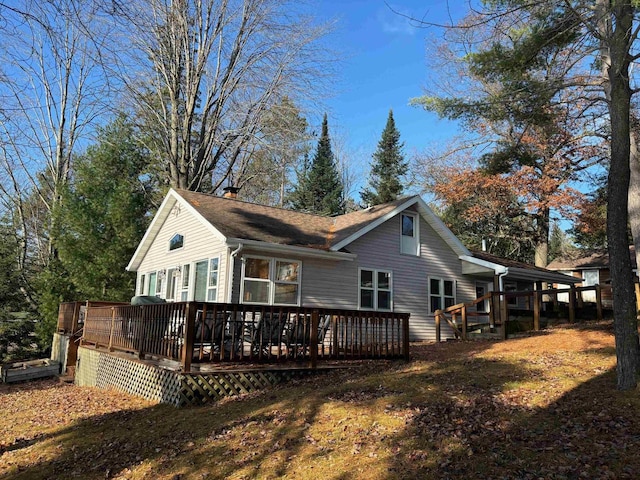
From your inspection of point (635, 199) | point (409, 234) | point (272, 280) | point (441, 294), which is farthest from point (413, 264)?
point (635, 199)

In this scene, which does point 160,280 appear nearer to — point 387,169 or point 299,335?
point 299,335

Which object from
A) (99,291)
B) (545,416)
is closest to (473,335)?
(545,416)

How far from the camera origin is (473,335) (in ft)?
49.7

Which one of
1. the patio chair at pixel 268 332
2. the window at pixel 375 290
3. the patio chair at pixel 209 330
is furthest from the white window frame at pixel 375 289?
the patio chair at pixel 209 330

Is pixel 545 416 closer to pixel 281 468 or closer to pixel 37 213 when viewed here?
pixel 281 468

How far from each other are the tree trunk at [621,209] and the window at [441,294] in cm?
1084

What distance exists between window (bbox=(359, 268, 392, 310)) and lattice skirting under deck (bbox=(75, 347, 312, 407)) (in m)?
6.89

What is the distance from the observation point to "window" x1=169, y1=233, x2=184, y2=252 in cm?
1625

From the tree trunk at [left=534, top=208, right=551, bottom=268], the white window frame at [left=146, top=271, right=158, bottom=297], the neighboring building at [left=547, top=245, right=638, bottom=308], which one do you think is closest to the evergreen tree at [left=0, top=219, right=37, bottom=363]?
the white window frame at [left=146, top=271, right=158, bottom=297]

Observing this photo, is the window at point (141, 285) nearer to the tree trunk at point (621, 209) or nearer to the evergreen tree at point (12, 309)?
the evergreen tree at point (12, 309)

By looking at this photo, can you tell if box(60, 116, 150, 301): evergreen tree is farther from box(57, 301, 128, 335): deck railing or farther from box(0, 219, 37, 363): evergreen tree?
box(0, 219, 37, 363): evergreen tree

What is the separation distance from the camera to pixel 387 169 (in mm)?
37219

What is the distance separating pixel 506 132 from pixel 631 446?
22449mm

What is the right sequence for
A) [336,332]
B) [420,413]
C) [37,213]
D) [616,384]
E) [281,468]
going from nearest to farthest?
[281,468] → [420,413] → [616,384] → [336,332] → [37,213]
